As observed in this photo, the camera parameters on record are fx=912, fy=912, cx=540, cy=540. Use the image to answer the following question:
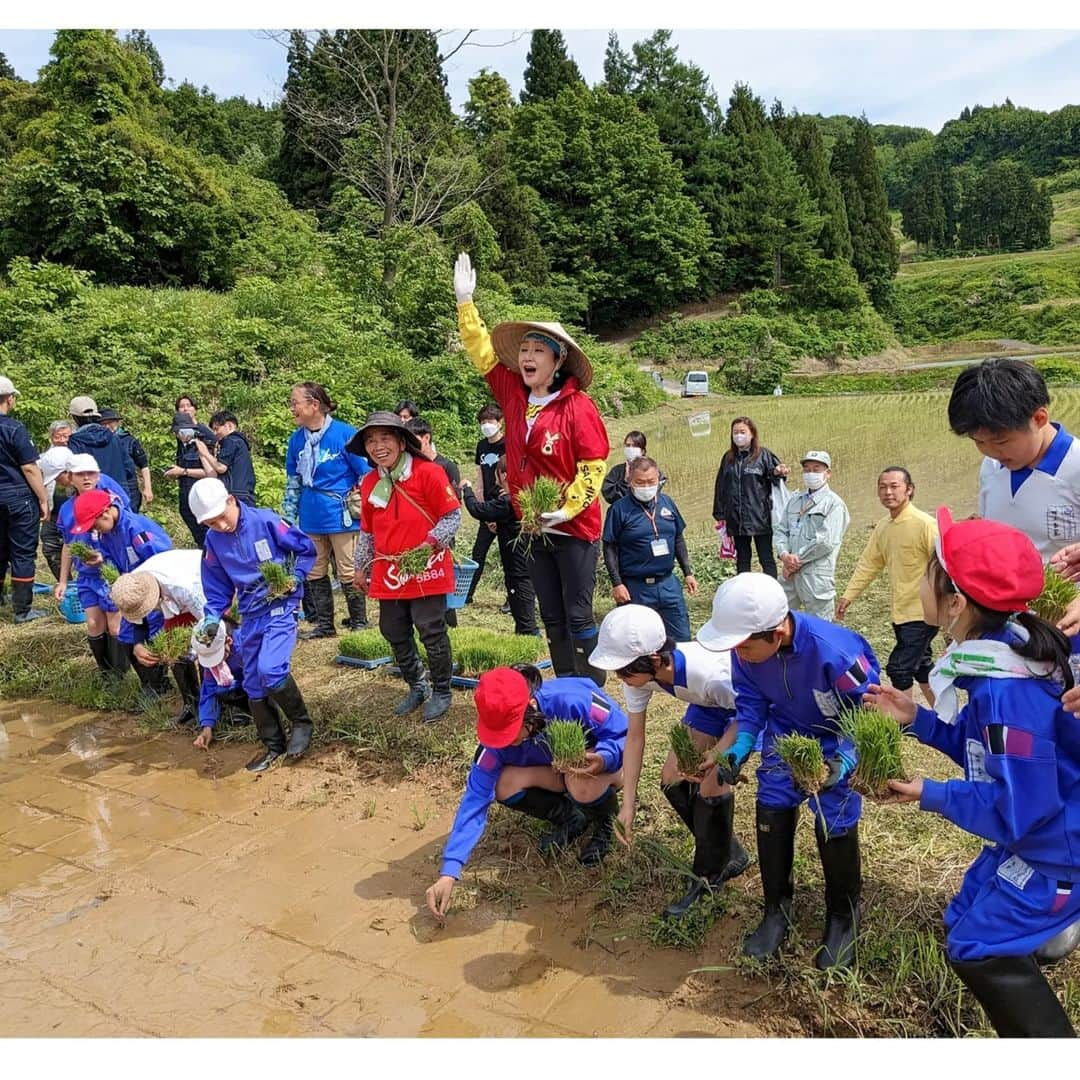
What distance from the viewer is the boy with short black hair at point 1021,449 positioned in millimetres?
2797

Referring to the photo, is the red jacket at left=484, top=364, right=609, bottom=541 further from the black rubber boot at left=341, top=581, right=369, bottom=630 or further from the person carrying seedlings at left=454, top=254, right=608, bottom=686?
the black rubber boot at left=341, top=581, right=369, bottom=630

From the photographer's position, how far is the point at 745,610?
284 cm

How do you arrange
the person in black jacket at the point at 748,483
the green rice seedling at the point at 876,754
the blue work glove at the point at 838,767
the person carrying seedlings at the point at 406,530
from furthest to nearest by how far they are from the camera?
the person in black jacket at the point at 748,483
the person carrying seedlings at the point at 406,530
the blue work glove at the point at 838,767
the green rice seedling at the point at 876,754

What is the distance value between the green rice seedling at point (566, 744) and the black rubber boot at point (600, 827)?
16.0 inches

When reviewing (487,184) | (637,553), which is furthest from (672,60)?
(637,553)

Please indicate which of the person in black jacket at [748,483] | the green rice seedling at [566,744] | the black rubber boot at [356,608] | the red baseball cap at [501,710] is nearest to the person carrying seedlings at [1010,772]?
the green rice seedling at [566,744]

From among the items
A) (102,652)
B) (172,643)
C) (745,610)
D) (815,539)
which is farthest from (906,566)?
(102,652)

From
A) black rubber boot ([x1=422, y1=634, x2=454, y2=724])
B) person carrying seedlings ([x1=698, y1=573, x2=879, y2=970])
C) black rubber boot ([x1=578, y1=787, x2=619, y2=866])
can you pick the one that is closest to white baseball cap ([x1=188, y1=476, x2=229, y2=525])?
black rubber boot ([x1=422, y1=634, x2=454, y2=724])

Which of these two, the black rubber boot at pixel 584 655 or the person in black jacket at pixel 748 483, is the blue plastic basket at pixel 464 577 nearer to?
the person in black jacket at pixel 748 483

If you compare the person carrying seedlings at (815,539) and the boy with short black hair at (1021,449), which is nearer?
the boy with short black hair at (1021,449)

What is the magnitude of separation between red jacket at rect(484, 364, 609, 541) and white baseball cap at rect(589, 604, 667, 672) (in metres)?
1.38

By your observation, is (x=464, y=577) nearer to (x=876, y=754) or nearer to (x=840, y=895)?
(x=840, y=895)

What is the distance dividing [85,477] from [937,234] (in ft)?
255

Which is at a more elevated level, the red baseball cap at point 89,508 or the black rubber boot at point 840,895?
the red baseball cap at point 89,508
